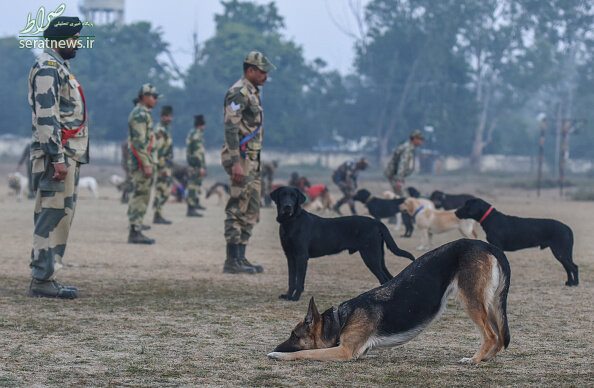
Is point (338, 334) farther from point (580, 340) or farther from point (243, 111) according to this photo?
point (243, 111)

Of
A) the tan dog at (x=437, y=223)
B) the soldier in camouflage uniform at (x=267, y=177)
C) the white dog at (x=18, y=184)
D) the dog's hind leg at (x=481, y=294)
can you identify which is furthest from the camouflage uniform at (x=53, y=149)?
the white dog at (x=18, y=184)

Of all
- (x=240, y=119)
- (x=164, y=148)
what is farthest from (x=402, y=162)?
(x=240, y=119)

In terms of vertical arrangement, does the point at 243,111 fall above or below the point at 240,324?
above

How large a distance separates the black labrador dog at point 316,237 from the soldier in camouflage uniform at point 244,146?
1318 millimetres

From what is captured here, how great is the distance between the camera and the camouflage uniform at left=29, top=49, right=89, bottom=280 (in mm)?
6760

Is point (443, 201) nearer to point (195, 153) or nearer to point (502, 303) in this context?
point (195, 153)

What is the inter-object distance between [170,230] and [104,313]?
9.21 meters

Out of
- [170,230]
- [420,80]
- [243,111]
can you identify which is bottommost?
[170,230]

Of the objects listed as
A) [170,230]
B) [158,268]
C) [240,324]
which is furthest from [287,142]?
[240,324]

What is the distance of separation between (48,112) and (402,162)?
36.8 feet

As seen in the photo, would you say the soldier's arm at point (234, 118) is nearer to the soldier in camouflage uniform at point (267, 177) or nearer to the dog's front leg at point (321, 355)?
the dog's front leg at point (321, 355)

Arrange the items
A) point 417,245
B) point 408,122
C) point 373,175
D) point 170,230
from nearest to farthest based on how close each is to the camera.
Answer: point 417,245, point 170,230, point 373,175, point 408,122

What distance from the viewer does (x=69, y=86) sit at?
7.05 metres

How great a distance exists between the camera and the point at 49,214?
694 cm
